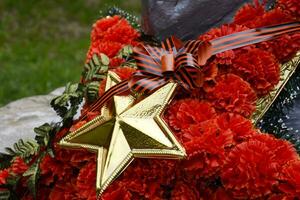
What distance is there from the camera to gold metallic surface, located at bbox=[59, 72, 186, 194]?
1.47 m

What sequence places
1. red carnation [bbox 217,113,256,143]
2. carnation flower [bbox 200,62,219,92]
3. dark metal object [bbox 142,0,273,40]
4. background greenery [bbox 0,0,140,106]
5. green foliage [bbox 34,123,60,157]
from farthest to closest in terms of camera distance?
background greenery [bbox 0,0,140,106]
dark metal object [bbox 142,0,273,40]
green foliage [bbox 34,123,60,157]
carnation flower [bbox 200,62,219,92]
red carnation [bbox 217,113,256,143]

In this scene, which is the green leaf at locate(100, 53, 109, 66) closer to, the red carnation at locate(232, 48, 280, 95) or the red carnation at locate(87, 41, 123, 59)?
the red carnation at locate(87, 41, 123, 59)

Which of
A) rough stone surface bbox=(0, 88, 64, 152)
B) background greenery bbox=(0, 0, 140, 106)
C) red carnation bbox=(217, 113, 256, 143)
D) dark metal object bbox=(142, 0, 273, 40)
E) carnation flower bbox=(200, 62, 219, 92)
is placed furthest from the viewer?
background greenery bbox=(0, 0, 140, 106)

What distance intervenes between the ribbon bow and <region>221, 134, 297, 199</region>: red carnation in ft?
0.79

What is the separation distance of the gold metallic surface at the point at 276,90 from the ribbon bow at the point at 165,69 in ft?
0.51

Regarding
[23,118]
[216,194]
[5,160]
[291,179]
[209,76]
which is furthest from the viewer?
[23,118]

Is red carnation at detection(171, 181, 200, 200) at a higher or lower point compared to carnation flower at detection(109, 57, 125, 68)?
lower

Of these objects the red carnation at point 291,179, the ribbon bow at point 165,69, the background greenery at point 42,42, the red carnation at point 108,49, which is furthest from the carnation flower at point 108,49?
the background greenery at point 42,42

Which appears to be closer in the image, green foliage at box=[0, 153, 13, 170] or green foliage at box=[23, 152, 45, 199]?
green foliage at box=[23, 152, 45, 199]

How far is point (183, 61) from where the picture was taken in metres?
1.59

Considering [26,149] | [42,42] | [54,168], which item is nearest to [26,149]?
[26,149]

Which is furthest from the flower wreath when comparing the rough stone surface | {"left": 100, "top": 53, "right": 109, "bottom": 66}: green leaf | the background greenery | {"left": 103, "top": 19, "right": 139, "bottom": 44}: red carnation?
the background greenery

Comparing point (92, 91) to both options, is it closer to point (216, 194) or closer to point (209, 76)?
point (209, 76)

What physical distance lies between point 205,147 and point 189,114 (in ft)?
0.39
